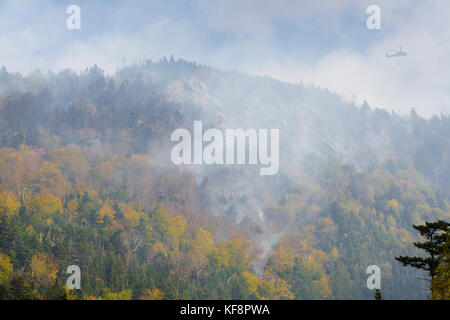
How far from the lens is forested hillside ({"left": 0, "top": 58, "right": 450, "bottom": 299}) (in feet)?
238

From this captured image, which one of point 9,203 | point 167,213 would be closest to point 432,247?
point 9,203

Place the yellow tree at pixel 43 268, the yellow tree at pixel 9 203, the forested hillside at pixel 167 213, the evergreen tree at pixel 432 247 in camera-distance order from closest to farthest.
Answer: the evergreen tree at pixel 432 247 < the yellow tree at pixel 43 268 < the forested hillside at pixel 167 213 < the yellow tree at pixel 9 203

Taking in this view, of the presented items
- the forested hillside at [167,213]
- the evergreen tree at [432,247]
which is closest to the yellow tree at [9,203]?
the forested hillside at [167,213]

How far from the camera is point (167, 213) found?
380ft

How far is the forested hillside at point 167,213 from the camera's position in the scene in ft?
238

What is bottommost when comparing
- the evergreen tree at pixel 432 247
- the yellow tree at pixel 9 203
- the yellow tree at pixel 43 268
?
the yellow tree at pixel 43 268

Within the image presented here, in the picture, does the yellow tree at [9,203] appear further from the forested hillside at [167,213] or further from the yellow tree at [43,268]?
the yellow tree at [43,268]

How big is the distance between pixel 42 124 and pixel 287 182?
100 metres

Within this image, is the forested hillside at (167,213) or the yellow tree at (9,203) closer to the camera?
the forested hillside at (167,213)

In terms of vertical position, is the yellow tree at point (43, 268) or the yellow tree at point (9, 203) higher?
the yellow tree at point (9, 203)

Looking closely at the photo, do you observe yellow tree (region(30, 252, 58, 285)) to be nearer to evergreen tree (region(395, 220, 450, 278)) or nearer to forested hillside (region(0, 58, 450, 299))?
forested hillside (region(0, 58, 450, 299))

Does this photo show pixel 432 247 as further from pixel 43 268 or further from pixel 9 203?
pixel 9 203
